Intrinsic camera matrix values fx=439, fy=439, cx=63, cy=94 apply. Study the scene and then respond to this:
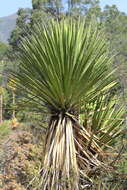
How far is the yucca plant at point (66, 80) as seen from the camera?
14.7 feet

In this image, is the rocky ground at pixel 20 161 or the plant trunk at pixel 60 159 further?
the rocky ground at pixel 20 161

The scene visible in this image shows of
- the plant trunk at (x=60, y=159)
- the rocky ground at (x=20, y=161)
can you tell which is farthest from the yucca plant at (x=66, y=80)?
the rocky ground at (x=20, y=161)

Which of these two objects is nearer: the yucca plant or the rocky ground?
the yucca plant

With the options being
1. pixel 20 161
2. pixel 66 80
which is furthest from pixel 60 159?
pixel 20 161

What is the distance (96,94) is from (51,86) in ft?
1.64

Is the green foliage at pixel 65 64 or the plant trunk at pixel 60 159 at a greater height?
the green foliage at pixel 65 64

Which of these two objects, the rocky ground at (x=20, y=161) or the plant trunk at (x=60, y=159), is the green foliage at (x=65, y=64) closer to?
the plant trunk at (x=60, y=159)

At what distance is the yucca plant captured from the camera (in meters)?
4.49

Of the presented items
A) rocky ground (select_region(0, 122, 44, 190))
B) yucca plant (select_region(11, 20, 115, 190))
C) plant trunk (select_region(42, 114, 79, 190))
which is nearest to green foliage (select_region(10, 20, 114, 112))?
yucca plant (select_region(11, 20, 115, 190))

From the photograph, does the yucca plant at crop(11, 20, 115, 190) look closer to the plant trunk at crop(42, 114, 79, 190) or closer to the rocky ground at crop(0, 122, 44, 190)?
the plant trunk at crop(42, 114, 79, 190)

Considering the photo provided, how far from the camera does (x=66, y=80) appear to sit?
14.9ft

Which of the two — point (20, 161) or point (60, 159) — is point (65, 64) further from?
point (20, 161)

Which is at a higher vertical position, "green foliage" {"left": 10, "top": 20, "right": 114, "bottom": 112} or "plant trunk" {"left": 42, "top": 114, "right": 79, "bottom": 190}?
"green foliage" {"left": 10, "top": 20, "right": 114, "bottom": 112}

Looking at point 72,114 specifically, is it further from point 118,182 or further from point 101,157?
point 118,182
